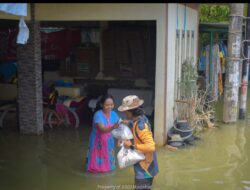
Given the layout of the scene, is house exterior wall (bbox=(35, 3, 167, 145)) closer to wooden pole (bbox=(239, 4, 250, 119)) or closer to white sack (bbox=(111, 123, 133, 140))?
white sack (bbox=(111, 123, 133, 140))

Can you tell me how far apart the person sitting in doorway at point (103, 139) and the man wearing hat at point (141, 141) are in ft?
3.95

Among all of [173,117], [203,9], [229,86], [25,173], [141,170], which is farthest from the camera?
[203,9]

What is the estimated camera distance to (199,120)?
30.9 ft

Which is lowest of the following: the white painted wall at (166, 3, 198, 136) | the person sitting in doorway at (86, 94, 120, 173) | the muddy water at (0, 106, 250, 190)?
the muddy water at (0, 106, 250, 190)

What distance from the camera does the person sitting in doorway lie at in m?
6.14

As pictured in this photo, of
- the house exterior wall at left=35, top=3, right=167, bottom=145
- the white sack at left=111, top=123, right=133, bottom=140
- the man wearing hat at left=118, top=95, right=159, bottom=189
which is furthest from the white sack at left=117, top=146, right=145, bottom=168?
the house exterior wall at left=35, top=3, right=167, bottom=145

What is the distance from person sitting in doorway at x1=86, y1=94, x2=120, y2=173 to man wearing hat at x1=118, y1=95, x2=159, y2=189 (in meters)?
1.20

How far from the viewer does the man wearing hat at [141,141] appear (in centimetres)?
470

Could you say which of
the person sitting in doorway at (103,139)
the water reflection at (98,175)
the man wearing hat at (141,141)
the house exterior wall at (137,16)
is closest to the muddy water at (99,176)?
the water reflection at (98,175)

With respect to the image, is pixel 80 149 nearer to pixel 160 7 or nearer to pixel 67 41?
pixel 160 7

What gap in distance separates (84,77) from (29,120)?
319 cm

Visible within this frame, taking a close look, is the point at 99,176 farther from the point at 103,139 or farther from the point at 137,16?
the point at 137,16

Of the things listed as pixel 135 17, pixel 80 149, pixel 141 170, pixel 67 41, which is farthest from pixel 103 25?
pixel 141 170

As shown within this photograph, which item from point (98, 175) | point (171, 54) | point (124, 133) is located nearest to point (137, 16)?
point (171, 54)
